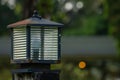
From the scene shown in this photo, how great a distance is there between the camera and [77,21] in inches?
1473

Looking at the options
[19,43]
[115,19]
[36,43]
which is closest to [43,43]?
[36,43]

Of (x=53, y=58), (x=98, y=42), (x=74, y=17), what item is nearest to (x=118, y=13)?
(x=98, y=42)

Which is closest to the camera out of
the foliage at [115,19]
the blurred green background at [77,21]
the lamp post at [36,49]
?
the lamp post at [36,49]

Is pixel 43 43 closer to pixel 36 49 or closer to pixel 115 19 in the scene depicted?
pixel 36 49

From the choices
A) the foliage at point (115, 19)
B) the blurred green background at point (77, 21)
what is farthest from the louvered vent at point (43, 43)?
the foliage at point (115, 19)

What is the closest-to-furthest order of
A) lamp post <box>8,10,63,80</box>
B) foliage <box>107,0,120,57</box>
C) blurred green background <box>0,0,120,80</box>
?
lamp post <box>8,10,63,80</box>, blurred green background <box>0,0,120,80</box>, foliage <box>107,0,120,57</box>

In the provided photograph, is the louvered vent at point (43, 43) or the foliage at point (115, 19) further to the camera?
the foliage at point (115, 19)

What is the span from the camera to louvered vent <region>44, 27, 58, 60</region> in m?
5.66

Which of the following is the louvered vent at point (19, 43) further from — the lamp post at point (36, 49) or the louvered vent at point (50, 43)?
the louvered vent at point (50, 43)

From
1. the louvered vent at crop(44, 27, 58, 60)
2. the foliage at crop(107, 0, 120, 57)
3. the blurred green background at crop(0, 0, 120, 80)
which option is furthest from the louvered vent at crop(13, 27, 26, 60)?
the foliage at crop(107, 0, 120, 57)

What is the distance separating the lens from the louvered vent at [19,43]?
5.65 metres

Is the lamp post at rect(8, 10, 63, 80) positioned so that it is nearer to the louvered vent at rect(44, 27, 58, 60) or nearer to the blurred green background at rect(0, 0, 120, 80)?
the louvered vent at rect(44, 27, 58, 60)

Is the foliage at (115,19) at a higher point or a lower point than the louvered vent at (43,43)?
higher

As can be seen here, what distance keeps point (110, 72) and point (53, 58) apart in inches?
866
